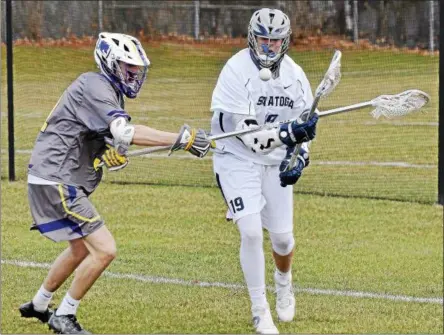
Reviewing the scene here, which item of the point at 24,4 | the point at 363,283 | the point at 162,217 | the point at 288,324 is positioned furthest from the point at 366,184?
the point at 24,4

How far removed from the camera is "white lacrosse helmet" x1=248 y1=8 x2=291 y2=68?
7.98 meters

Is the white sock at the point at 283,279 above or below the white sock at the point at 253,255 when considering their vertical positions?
below

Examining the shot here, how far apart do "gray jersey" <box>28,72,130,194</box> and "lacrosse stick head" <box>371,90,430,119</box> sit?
5.35 feet

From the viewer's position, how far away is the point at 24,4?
24.8 meters

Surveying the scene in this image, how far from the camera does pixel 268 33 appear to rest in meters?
7.97

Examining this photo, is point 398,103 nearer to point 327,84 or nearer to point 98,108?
point 327,84

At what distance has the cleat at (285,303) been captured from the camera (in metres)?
8.38

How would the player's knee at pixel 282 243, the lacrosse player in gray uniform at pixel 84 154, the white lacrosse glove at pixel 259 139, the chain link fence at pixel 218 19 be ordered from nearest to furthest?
1. the lacrosse player in gray uniform at pixel 84 154
2. the white lacrosse glove at pixel 259 139
3. the player's knee at pixel 282 243
4. the chain link fence at pixel 218 19

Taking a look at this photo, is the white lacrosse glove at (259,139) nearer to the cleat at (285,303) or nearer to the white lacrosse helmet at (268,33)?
the white lacrosse helmet at (268,33)

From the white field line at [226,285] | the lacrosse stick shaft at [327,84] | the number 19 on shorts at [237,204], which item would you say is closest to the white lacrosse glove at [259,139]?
the lacrosse stick shaft at [327,84]

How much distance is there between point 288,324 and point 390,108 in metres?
1.59

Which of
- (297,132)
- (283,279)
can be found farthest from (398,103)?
(283,279)

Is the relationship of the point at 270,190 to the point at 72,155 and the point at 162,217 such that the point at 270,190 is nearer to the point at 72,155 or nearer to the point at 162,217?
the point at 72,155

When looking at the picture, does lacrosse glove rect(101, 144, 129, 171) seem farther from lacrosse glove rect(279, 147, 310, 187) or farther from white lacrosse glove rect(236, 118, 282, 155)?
lacrosse glove rect(279, 147, 310, 187)
